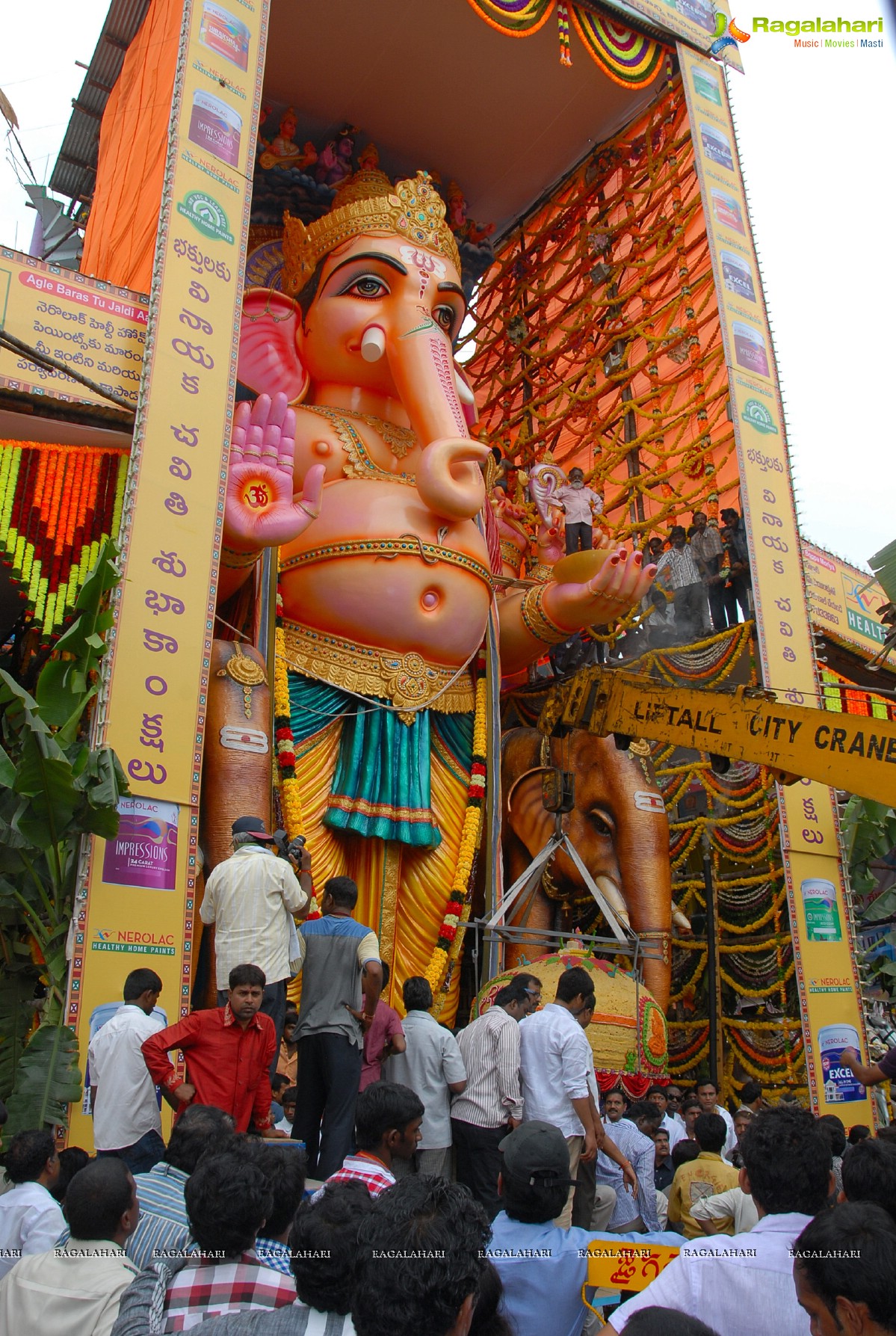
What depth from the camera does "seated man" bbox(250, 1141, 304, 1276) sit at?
230 cm

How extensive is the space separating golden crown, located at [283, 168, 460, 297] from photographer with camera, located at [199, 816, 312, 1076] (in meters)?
6.09

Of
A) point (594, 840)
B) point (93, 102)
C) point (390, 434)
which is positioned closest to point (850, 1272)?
point (594, 840)

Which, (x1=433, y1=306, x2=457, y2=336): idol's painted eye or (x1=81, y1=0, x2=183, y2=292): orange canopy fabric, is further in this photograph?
(x1=433, y1=306, x2=457, y2=336): idol's painted eye

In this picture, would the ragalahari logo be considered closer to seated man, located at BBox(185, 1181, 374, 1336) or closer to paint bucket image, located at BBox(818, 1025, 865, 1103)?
paint bucket image, located at BBox(818, 1025, 865, 1103)

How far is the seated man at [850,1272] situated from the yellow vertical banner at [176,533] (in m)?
3.96

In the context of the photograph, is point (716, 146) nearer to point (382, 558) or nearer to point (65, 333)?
point (382, 558)

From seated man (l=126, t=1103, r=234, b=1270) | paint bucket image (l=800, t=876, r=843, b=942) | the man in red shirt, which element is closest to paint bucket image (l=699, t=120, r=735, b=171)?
paint bucket image (l=800, t=876, r=843, b=942)

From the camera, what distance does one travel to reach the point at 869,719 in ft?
18.2

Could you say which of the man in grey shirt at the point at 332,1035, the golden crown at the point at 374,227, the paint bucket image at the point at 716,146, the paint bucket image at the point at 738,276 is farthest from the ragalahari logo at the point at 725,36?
the man in grey shirt at the point at 332,1035

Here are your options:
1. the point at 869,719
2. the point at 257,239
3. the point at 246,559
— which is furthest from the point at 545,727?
the point at 257,239

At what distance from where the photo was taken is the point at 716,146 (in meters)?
10.1

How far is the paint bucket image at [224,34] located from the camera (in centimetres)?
759

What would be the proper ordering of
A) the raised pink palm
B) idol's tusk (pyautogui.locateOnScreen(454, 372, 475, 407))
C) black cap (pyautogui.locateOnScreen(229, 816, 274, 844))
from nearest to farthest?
black cap (pyautogui.locateOnScreen(229, 816, 274, 844)) → the raised pink palm → idol's tusk (pyautogui.locateOnScreen(454, 372, 475, 407))

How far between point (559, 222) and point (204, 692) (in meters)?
7.92
